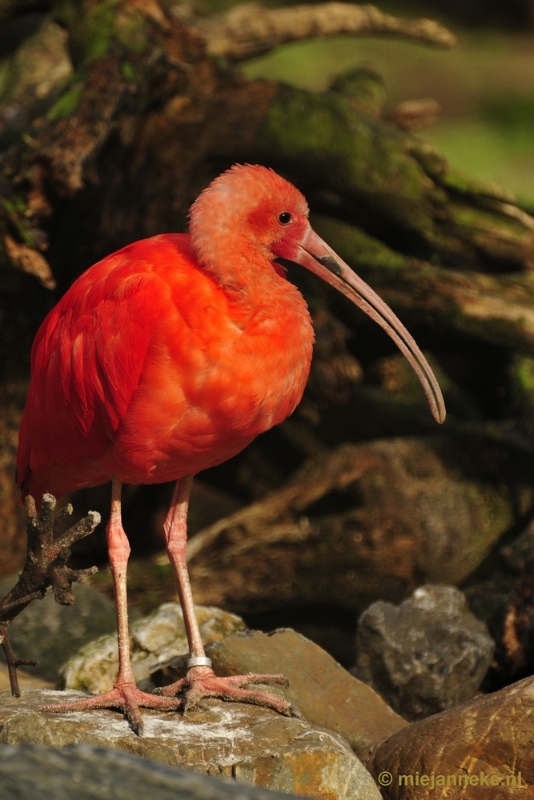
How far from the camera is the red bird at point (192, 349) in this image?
458 cm

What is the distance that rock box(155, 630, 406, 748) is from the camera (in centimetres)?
518

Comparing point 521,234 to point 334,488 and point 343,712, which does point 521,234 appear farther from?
point 343,712

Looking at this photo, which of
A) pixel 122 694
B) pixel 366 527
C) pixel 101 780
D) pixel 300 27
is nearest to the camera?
pixel 101 780

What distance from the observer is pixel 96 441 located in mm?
5023

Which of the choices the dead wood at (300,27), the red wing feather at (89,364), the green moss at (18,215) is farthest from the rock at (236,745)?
the dead wood at (300,27)

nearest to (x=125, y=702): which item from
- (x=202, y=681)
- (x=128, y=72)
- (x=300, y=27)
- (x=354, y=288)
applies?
(x=202, y=681)

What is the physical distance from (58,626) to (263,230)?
10.9 ft

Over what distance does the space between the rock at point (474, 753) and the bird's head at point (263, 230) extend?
129 centimetres

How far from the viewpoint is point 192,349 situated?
4.54 metres

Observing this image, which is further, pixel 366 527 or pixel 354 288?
pixel 366 527

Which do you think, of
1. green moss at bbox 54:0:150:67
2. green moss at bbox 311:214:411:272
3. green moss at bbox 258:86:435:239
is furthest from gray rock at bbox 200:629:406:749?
green moss at bbox 54:0:150:67

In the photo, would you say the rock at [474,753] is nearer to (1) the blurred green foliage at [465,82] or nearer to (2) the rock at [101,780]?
(2) the rock at [101,780]

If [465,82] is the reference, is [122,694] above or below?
above

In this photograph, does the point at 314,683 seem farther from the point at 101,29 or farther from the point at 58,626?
the point at 101,29
